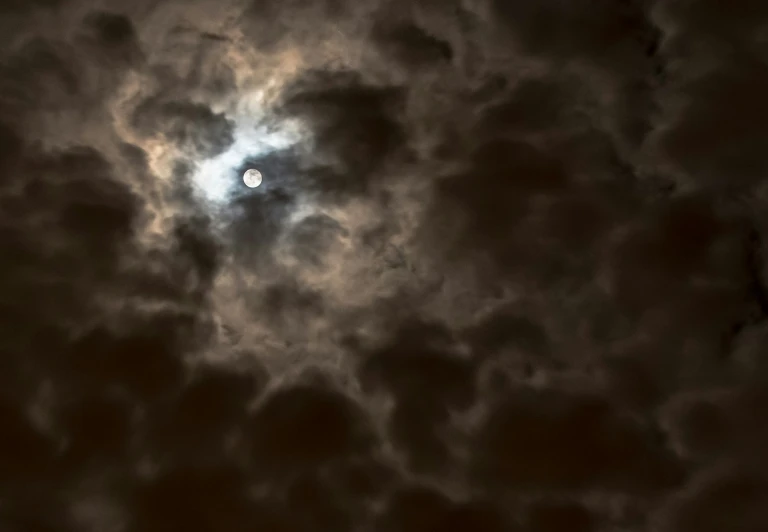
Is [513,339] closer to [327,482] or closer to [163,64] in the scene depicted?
[327,482]

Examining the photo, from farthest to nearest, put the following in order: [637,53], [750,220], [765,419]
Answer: [637,53] → [750,220] → [765,419]

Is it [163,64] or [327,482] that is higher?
[163,64]

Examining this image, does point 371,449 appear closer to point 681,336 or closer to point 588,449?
point 588,449

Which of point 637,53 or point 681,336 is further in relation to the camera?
point 637,53

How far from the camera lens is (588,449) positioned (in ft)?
14.7

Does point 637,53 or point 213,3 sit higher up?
point 213,3

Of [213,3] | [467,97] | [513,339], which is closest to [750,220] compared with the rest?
[513,339]

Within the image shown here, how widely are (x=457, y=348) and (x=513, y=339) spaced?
36 centimetres

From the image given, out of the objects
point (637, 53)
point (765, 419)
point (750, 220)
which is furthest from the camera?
point (637, 53)

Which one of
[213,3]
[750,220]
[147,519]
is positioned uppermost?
[213,3]

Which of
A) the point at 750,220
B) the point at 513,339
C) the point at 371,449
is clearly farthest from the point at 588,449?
the point at 750,220

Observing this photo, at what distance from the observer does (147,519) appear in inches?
173

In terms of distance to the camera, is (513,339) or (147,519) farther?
(513,339)

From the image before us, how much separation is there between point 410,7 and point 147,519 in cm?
382
